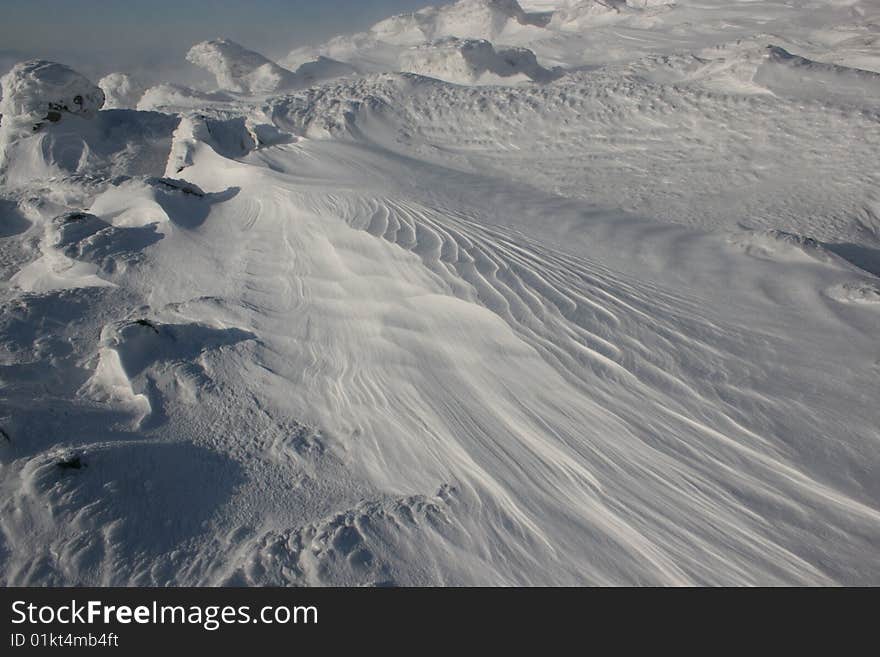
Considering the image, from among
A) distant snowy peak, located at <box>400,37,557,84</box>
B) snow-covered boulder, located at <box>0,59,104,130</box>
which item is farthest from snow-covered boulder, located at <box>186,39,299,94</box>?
snow-covered boulder, located at <box>0,59,104,130</box>

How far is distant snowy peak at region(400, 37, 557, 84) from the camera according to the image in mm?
13953

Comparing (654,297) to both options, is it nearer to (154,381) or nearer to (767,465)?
(767,465)

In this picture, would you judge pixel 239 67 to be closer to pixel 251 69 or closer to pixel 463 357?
pixel 251 69

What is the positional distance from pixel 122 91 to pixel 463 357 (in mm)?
22446

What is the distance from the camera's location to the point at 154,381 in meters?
3.35

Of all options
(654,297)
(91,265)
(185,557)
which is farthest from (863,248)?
(91,265)

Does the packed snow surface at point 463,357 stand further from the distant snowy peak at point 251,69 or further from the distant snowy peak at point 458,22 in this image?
the distant snowy peak at point 458,22

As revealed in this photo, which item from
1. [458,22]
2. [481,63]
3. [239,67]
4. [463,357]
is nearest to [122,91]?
[239,67]

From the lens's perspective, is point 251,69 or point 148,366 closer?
point 148,366

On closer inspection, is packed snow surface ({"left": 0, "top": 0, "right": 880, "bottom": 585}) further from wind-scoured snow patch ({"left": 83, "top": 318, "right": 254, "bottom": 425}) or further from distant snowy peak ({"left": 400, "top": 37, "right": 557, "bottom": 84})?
distant snowy peak ({"left": 400, "top": 37, "right": 557, "bottom": 84})

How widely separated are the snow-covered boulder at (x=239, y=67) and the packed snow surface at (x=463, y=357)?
47.7 feet

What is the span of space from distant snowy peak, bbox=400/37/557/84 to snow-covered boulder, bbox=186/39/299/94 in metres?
8.01

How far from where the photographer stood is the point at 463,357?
3381mm
